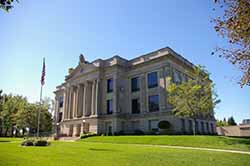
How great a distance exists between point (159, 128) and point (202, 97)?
32.1ft

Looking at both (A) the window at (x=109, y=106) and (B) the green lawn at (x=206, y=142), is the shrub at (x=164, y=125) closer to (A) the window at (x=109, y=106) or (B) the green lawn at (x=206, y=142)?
(B) the green lawn at (x=206, y=142)

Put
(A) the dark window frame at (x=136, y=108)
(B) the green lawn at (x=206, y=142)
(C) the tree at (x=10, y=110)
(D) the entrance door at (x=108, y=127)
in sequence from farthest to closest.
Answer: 1. (C) the tree at (x=10, y=110)
2. (D) the entrance door at (x=108, y=127)
3. (A) the dark window frame at (x=136, y=108)
4. (B) the green lawn at (x=206, y=142)

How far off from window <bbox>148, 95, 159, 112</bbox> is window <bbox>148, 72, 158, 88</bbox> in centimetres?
209

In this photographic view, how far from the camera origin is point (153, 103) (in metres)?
38.8

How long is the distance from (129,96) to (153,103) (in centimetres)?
595

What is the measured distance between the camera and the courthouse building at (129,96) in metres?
37.5

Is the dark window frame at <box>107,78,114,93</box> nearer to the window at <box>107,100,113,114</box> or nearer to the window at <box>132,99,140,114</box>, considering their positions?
the window at <box>107,100,113,114</box>

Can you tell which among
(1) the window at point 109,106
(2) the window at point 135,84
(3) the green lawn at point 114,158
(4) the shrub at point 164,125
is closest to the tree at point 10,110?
(1) the window at point 109,106

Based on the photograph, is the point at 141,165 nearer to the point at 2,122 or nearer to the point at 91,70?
the point at 91,70

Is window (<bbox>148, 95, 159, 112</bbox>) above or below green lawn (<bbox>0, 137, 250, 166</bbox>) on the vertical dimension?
above

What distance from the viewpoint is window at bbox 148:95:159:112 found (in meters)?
38.2

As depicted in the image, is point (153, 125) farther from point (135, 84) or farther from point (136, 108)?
point (135, 84)

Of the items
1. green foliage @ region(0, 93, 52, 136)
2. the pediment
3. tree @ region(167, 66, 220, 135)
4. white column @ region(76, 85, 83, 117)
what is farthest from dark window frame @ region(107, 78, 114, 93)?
green foliage @ region(0, 93, 52, 136)

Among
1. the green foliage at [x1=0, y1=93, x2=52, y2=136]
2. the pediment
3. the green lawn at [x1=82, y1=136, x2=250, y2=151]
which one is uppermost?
the pediment
